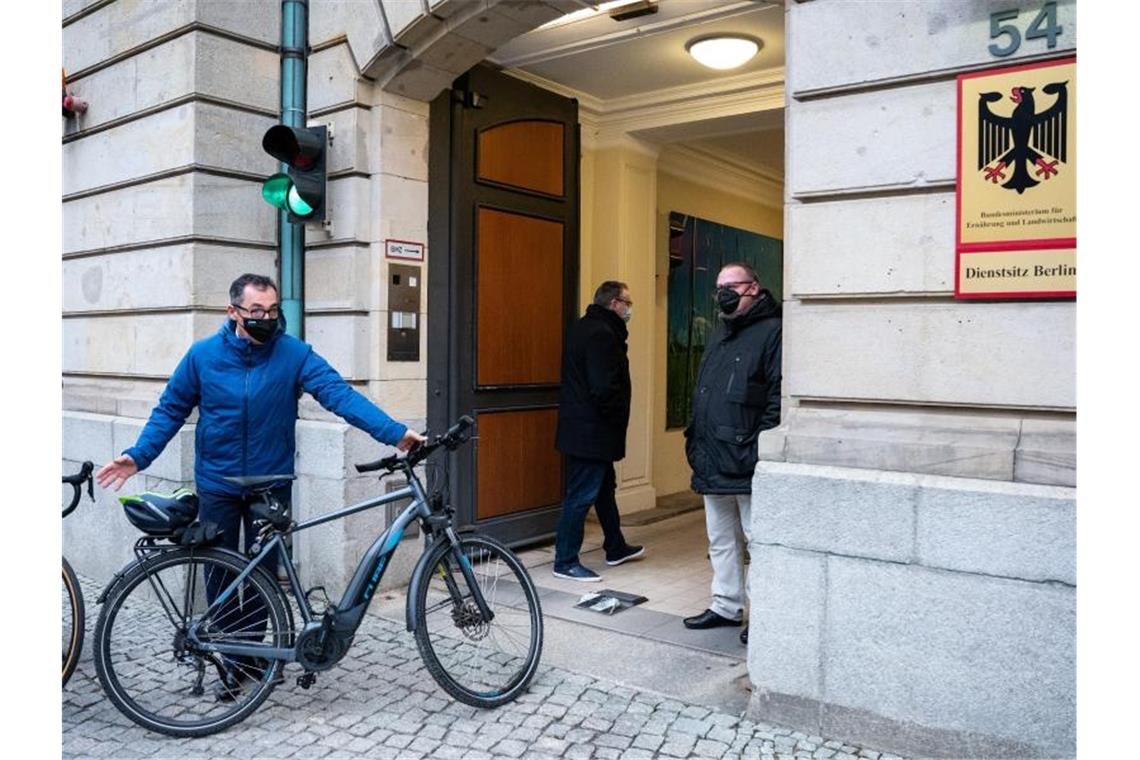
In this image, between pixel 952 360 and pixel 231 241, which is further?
pixel 231 241

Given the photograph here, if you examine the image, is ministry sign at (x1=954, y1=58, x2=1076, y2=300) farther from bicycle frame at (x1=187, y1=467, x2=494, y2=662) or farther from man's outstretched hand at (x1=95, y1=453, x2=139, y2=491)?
man's outstretched hand at (x1=95, y1=453, x2=139, y2=491)

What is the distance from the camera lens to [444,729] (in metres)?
4.12

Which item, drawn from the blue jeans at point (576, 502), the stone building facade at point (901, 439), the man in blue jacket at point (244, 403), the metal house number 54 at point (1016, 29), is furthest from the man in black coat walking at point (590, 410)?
the metal house number 54 at point (1016, 29)

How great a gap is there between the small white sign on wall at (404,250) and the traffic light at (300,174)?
1.52ft

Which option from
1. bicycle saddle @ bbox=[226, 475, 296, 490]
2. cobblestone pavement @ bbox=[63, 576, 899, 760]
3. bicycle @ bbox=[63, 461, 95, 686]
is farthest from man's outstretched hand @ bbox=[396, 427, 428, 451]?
bicycle @ bbox=[63, 461, 95, 686]

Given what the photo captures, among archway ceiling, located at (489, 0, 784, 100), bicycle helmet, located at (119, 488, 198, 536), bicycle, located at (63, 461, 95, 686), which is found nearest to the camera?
bicycle helmet, located at (119, 488, 198, 536)

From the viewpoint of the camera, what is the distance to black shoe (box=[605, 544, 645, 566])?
7062 mm

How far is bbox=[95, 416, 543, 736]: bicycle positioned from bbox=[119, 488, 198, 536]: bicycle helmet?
109 mm

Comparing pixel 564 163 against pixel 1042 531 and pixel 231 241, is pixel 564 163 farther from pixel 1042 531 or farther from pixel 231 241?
pixel 1042 531

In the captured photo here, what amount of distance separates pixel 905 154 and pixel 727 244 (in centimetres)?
724

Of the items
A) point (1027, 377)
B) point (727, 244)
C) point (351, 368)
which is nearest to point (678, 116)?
point (727, 244)

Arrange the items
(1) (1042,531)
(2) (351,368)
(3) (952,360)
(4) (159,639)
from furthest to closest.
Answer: (2) (351,368)
(4) (159,639)
(3) (952,360)
(1) (1042,531)

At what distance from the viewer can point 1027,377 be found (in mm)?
3723

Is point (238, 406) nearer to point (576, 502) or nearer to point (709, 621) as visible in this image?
point (576, 502)
